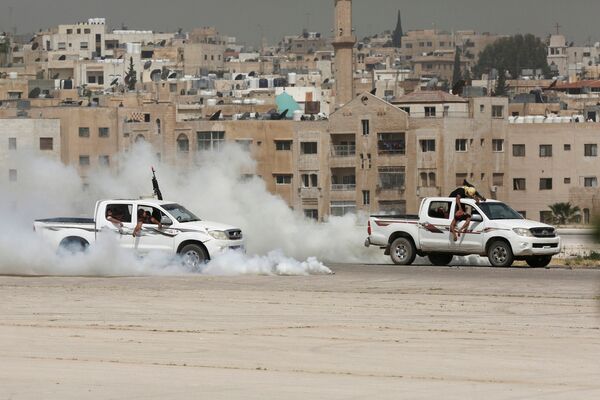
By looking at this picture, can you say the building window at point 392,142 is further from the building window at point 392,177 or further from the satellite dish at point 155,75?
the satellite dish at point 155,75

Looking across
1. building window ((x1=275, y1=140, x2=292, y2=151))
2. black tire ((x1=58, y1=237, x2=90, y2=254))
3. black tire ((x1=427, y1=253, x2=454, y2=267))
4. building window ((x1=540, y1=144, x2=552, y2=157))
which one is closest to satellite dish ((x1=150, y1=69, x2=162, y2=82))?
building window ((x1=275, y1=140, x2=292, y2=151))

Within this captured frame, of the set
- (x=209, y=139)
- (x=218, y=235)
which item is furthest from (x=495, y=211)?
(x=209, y=139)

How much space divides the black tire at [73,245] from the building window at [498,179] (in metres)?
61.6

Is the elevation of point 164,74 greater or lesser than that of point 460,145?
greater

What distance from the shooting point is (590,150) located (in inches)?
3792

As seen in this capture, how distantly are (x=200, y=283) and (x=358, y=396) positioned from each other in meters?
14.0

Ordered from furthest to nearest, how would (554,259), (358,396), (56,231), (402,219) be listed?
(554,259) → (402,219) → (56,231) → (358,396)

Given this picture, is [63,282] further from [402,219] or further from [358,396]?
[358,396]

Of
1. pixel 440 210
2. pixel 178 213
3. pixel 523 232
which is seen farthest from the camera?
pixel 440 210

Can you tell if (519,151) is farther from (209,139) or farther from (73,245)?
(73,245)

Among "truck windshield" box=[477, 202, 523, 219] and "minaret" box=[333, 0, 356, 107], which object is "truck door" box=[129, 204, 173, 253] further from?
"minaret" box=[333, 0, 356, 107]

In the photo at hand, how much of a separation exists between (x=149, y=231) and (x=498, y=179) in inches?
2445

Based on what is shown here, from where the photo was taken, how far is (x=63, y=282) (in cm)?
3347

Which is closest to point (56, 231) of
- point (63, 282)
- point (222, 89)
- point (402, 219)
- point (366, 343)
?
point (63, 282)
